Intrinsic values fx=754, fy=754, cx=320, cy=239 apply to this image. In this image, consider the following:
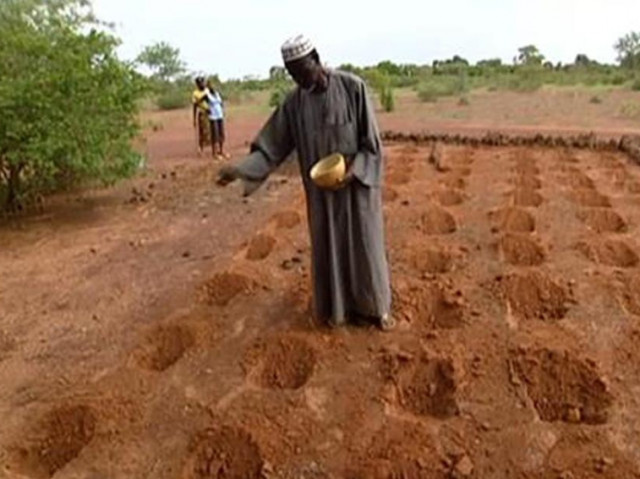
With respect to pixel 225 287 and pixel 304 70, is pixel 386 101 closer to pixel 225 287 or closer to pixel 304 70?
pixel 225 287

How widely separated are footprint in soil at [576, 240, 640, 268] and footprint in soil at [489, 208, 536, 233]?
0.63 m

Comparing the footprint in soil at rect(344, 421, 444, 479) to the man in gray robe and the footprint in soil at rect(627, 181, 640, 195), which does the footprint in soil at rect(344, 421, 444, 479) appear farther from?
the footprint in soil at rect(627, 181, 640, 195)

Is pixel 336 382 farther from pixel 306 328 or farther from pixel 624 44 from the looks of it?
pixel 624 44

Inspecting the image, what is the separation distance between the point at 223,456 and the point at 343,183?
1.55 m

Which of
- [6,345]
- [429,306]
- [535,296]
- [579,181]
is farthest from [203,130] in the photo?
[535,296]

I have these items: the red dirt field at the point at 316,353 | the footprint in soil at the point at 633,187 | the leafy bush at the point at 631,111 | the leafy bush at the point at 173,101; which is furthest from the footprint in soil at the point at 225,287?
the leafy bush at the point at 173,101

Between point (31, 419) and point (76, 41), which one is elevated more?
point (76, 41)

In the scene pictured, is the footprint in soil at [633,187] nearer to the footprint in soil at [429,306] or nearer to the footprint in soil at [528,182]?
the footprint in soil at [528,182]

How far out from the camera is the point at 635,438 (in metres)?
3.11

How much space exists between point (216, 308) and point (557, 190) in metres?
4.46

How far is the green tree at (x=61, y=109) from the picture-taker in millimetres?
6852

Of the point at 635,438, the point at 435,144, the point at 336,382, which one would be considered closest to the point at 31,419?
the point at 336,382

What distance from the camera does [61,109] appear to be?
7.04 meters

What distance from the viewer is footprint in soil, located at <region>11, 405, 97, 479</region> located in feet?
10.6
